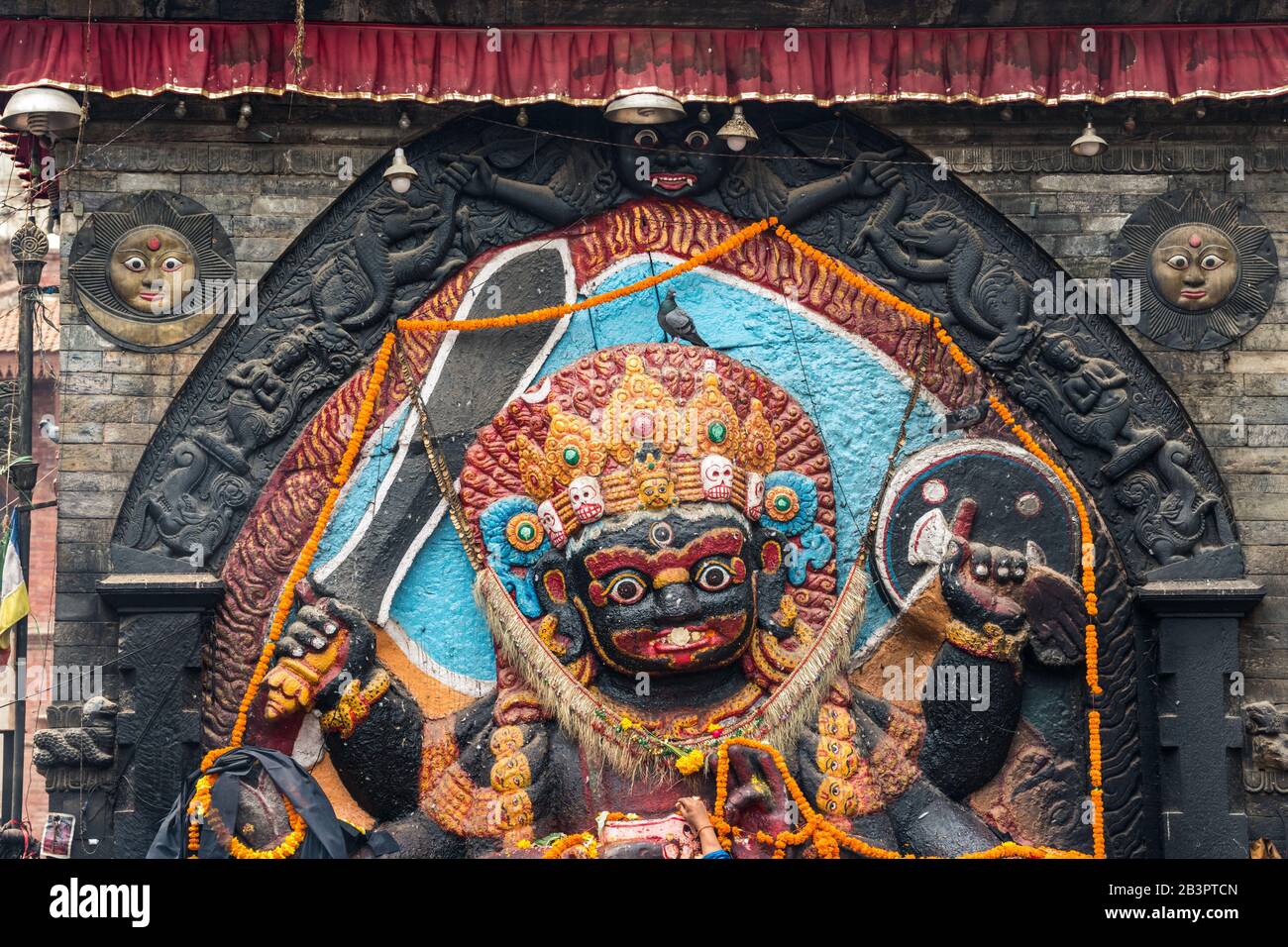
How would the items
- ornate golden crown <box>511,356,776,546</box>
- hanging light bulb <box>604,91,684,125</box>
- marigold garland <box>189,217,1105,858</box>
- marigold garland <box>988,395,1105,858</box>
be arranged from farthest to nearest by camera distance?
marigold garland <box>988,395,1105,858</box> < hanging light bulb <box>604,91,684,125</box> < ornate golden crown <box>511,356,776,546</box> < marigold garland <box>189,217,1105,858</box>

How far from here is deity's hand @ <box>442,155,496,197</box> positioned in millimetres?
16438

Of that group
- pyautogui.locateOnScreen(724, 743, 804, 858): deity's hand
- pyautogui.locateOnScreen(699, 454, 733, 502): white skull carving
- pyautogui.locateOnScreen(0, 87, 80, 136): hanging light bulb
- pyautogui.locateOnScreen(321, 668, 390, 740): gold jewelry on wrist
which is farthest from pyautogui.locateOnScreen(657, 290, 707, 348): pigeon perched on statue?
Result: pyautogui.locateOnScreen(0, 87, 80, 136): hanging light bulb

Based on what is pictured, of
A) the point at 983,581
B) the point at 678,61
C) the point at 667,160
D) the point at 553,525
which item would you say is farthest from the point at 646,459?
the point at 678,61

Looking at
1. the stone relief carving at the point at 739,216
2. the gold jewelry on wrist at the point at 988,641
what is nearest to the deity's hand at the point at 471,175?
the stone relief carving at the point at 739,216

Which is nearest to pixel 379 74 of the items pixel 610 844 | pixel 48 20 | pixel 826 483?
pixel 48 20

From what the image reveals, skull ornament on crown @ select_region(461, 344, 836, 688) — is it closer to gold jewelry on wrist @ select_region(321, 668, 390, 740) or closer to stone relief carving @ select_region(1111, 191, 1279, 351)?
gold jewelry on wrist @ select_region(321, 668, 390, 740)

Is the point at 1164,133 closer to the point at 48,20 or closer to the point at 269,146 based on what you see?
the point at 269,146

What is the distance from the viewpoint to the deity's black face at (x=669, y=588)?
15.5 m

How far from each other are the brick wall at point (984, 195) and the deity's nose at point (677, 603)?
3.94 m

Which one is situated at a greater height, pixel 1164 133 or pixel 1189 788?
pixel 1164 133

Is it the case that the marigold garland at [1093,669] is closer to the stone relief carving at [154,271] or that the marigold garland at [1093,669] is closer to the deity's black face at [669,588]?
the deity's black face at [669,588]

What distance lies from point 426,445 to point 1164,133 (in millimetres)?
6194

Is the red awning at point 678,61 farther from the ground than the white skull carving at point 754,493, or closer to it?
farther from the ground

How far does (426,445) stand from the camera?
53.3 ft
